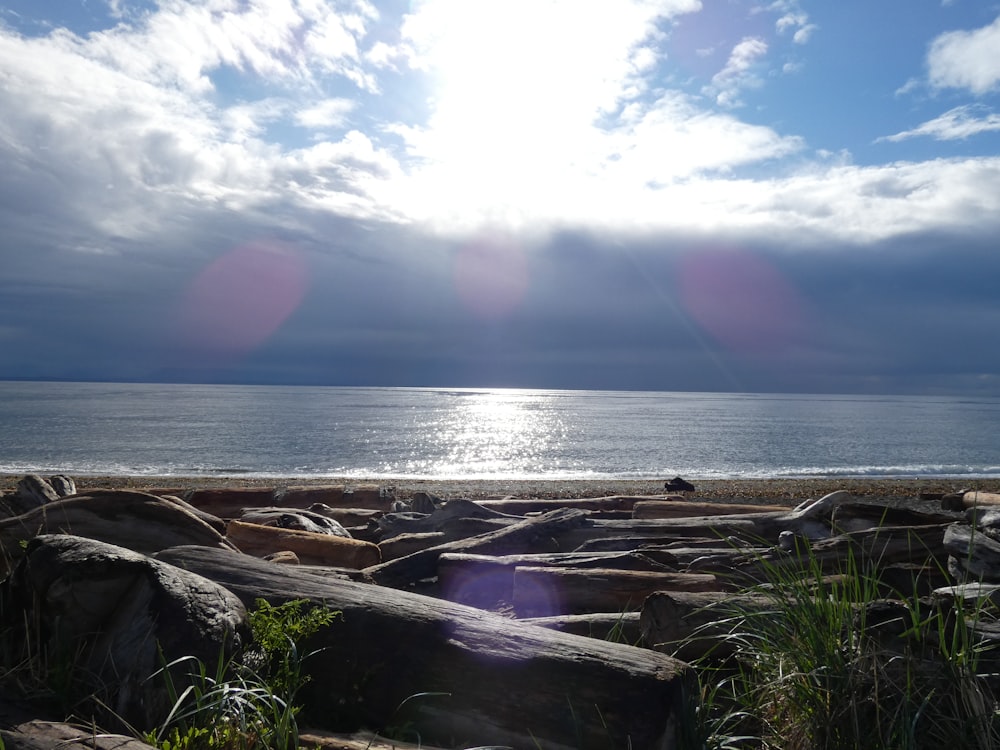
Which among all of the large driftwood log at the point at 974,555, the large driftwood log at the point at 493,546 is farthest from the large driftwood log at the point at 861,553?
→ the large driftwood log at the point at 493,546

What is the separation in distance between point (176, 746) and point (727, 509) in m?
10.9

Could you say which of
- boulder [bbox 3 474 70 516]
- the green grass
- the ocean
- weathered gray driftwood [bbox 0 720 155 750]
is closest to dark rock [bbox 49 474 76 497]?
boulder [bbox 3 474 70 516]

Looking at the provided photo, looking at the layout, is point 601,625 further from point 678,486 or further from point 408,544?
point 678,486

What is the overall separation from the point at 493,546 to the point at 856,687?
4.90 metres

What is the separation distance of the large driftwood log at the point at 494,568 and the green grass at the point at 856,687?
9.02 feet

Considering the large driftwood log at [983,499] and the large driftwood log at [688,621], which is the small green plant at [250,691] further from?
the large driftwood log at [983,499]

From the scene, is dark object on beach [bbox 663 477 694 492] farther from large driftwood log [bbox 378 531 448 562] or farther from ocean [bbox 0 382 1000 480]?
large driftwood log [bbox 378 531 448 562]

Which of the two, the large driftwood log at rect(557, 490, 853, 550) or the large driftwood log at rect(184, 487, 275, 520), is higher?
the large driftwood log at rect(557, 490, 853, 550)

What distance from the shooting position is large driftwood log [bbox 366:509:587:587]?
23.5ft

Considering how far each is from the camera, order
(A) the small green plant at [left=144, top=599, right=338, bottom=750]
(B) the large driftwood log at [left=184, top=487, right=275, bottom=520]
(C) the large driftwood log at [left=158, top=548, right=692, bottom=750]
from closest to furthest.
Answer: (A) the small green plant at [left=144, top=599, right=338, bottom=750] < (C) the large driftwood log at [left=158, top=548, right=692, bottom=750] < (B) the large driftwood log at [left=184, top=487, right=275, bottom=520]

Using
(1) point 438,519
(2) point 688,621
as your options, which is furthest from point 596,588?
(1) point 438,519

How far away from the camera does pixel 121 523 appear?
21.1 ft

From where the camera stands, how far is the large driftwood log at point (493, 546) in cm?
715

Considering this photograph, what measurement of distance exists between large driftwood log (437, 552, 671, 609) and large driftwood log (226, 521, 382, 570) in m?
1.72
